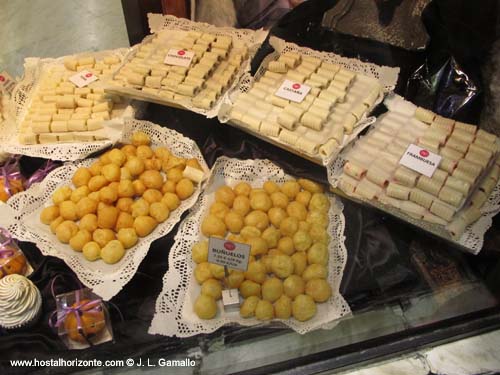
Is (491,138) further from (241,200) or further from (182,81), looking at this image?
(182,81)

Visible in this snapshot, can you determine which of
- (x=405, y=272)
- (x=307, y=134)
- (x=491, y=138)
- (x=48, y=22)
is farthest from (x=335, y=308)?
(x=48, y=22)

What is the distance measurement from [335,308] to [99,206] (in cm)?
81

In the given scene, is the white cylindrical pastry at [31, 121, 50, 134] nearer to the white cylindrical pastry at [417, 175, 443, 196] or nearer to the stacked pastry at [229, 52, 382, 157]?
the stacked pastry at [229, 52, 382, 157]

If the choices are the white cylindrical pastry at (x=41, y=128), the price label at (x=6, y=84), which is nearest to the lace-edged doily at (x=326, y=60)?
the white cylindrical pastry at (x=41, y=128)

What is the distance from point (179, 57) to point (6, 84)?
75 centimetres

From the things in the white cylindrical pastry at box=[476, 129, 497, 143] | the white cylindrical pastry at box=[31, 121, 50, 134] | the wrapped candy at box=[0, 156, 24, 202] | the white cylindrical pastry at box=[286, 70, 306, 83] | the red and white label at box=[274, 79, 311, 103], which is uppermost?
the white cylindrical pastry at box=[286, 70, 306, 83]

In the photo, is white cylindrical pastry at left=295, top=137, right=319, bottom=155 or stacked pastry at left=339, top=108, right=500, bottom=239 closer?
stacked pastry at left=339, top=108, right=500, bottom=239

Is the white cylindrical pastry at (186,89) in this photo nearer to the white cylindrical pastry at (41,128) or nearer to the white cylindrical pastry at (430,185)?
the white cylindrical pastry at (41,128)

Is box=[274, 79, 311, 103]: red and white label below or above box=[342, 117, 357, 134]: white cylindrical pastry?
above

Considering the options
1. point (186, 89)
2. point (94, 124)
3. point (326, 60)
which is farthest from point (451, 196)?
point (94, 124)

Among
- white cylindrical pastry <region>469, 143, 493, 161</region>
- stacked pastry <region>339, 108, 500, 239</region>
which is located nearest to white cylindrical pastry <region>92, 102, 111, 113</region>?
stacked pastry <region>339, 108, 500, 239</region>

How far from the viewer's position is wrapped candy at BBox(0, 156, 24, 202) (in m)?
1.68

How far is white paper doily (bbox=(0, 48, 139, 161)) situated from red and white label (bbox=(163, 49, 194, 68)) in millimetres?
234

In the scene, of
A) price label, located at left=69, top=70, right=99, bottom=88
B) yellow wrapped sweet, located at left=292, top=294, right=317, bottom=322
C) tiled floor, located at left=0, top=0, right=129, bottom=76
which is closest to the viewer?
yellow wrapped sweet, located at left=292, top=294, right=317, bottom=322
